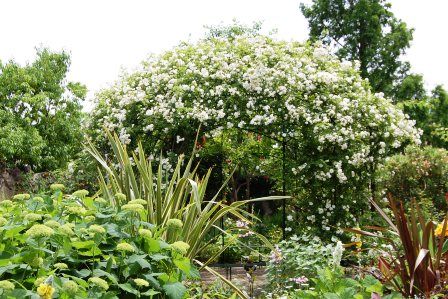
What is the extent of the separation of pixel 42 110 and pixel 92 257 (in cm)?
1551

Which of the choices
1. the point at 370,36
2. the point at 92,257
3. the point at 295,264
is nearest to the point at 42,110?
the point at 370,36

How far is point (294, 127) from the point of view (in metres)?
6.64

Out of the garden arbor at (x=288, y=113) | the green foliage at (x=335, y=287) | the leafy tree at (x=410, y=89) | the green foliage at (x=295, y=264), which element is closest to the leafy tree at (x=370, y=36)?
the leafy tree at (x=410, y=89)

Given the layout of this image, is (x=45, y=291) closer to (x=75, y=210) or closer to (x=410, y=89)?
(x=75, y=210)

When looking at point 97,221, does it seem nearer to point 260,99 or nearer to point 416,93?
point 260,99

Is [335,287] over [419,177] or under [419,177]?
under

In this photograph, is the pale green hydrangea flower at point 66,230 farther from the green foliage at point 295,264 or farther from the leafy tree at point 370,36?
the leafy tree at point 370,36

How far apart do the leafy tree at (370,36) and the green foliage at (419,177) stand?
6.46 meters

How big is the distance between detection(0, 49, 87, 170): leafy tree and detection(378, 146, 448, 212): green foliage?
31.2 feet

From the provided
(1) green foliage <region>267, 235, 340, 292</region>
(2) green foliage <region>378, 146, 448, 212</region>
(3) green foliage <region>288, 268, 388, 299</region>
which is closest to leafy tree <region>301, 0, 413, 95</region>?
(2) green foliage <region>378, 146, 448, 212</region>

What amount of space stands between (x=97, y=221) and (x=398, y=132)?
508 centimetres

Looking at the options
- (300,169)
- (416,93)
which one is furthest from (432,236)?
(416,93)

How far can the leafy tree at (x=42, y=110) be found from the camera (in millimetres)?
16078

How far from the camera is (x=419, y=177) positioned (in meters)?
9.51
